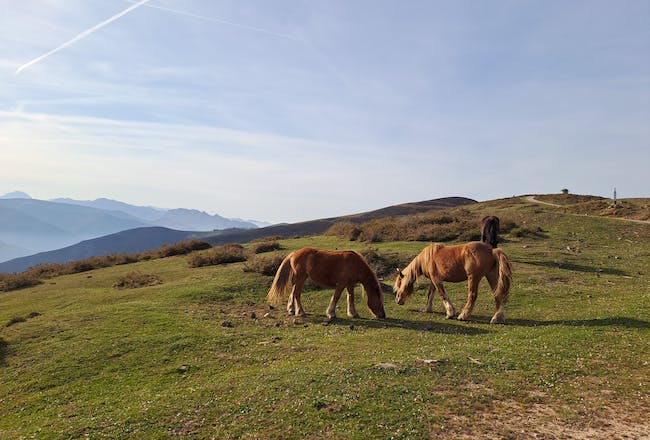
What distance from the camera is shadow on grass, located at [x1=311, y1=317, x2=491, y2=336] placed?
1324 cm

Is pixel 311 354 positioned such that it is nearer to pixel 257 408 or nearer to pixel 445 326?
pixel 257 408

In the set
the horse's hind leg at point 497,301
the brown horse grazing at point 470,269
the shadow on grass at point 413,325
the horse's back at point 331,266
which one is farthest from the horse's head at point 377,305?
the horse's hind leg at point 497,301

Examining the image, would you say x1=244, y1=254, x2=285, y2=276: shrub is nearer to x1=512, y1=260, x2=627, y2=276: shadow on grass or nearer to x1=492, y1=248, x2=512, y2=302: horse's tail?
x1=492, y1=248, x2=512, y2=302: horse's tail

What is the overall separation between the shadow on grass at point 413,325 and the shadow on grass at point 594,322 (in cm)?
165

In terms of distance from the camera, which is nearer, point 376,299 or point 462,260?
point 462,260

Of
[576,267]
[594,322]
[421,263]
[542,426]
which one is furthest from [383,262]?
[542,426]

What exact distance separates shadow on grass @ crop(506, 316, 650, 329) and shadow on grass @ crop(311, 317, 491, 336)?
1.65 m

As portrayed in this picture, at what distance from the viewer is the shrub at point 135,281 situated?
76.5 ft

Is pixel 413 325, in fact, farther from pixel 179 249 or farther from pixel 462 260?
pixel 179 249

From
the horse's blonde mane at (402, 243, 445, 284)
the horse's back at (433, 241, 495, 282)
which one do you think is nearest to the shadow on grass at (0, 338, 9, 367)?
the horse's blonde mane at (402, 243, 445, 284)

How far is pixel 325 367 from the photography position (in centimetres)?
994

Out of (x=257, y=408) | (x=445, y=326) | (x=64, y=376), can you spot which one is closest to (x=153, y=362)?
(x=64, y=376)

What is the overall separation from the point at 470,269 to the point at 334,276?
4.88m

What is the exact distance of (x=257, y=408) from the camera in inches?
314
